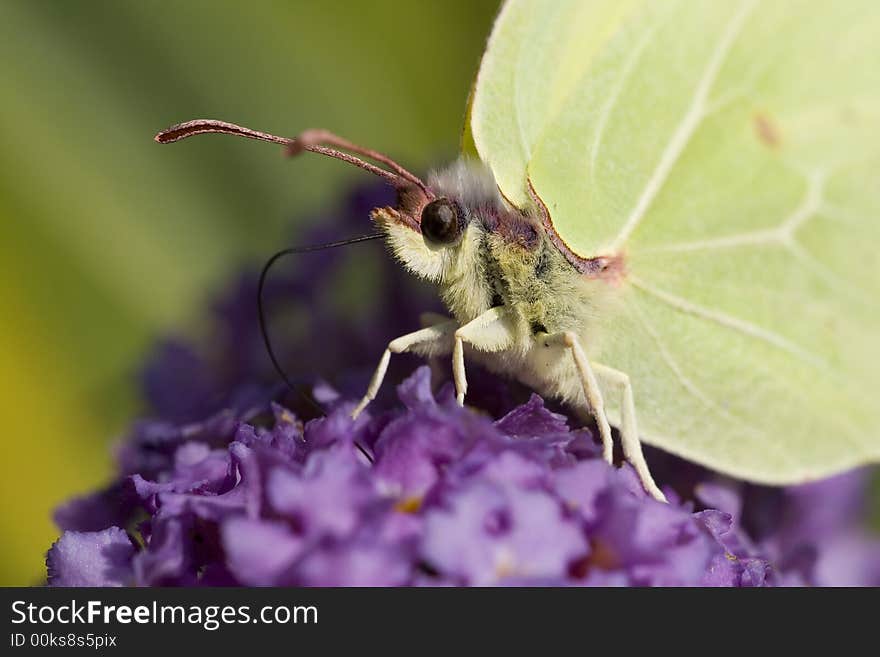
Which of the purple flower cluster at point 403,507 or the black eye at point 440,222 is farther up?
the black eye at point 440,222

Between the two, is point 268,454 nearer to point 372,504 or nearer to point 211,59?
point 372,504

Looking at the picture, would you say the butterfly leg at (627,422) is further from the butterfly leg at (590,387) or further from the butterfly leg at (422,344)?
the butterfly leg at (422,344)

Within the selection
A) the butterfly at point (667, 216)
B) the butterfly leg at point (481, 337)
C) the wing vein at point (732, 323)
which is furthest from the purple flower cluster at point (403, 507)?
the wing vein at point (732, 323)

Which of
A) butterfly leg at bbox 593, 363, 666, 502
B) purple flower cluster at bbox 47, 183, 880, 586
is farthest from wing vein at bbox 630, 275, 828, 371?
purple flower cluster at bbox 47, 183, 880, 586

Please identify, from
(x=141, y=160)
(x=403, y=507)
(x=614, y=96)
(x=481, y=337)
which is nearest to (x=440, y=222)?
(x=481, y=337)

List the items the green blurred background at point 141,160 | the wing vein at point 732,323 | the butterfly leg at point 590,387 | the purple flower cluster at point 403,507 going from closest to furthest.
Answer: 1. the purple flower cluster at point 403,507
2. the butterfly leg at point 590,387
3. the wing vein at point 732,323
4. the green blurred background at point 141,160

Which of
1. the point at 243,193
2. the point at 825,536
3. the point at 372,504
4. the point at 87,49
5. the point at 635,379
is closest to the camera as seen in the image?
the point at 372,504
